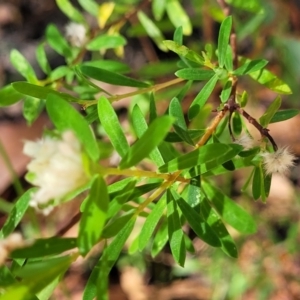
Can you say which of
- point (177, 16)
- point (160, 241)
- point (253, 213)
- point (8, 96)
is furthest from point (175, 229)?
point (253, 213)

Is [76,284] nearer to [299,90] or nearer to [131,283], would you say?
[131,283]

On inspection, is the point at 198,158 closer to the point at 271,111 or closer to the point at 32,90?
the point at 271,111

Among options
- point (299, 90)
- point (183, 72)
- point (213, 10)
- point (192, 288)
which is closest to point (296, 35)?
point (299, 90)

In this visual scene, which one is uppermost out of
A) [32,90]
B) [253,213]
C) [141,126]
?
[32,90]

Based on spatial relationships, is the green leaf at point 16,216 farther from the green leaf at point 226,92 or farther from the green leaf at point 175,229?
the green leaf at point 226,92

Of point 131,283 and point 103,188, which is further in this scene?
point 131,283
